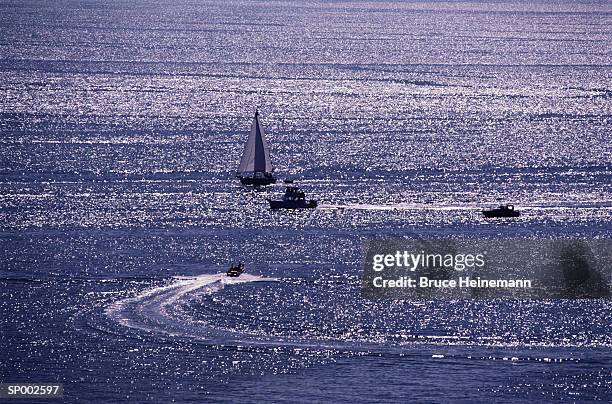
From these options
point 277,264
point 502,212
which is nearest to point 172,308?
point 277,264

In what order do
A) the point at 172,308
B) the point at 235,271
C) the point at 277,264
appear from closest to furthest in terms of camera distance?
the point at 172,308 → the point at 235,271 → the point at 277,264

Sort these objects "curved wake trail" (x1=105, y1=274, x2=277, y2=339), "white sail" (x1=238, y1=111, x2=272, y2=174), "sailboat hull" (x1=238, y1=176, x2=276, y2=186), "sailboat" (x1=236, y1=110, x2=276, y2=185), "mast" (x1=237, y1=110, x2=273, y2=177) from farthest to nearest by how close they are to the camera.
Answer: "white sail" (x1=238, y1=111, x2=272, y2=174)
"mast" (x1=237, y1=110, x2=273, y2=177)
"sailboat" (x1=236, y1=110, x2=276, y2=185)
"sailboat hull" (x1=238, y1=176, x2=276, y2=186)
"curved wake trail" (x1=105, y1=274, x2=277, y2=339)

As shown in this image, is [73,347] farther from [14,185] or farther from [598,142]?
[598,142]

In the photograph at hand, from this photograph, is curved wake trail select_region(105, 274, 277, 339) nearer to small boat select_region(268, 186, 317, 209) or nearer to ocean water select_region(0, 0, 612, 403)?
ocean water select_region(0, 0, 612, 403)

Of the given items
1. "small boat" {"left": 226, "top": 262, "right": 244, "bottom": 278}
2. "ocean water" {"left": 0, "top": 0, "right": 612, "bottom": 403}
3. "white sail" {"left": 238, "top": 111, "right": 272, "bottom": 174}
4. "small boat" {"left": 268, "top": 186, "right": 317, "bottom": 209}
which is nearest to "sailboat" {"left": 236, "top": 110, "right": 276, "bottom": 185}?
"white sail" {"left": 238, "top": 111, "right": 272, "bottom": 174}

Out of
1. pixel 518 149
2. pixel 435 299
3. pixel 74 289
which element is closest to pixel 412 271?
pixel 435 299

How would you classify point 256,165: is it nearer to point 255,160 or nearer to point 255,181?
point 255,160
